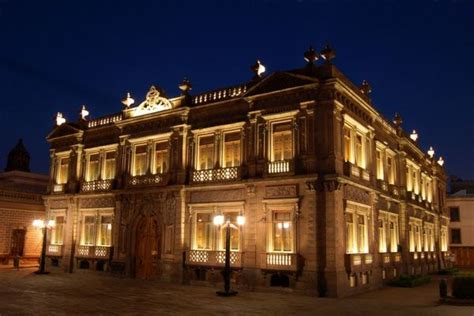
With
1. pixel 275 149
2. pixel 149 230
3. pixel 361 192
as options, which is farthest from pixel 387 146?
pixel 149 230

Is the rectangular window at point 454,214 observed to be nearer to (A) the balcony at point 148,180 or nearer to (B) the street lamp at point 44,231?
(A) the balcony at point 148,180

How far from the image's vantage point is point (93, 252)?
102 feet

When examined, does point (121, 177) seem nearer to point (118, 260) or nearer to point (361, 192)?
point (118, 260)

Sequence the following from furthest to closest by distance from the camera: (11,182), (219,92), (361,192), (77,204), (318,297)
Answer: (11,182), (77,204), (219,92), (361,192), (318,297)

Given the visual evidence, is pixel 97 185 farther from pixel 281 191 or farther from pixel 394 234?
pixel 394 234

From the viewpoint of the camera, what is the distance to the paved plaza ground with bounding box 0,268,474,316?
16828mm

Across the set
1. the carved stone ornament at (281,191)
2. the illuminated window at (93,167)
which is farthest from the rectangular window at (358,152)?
the illuminated window at (93,167)

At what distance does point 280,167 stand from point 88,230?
15.6 metres

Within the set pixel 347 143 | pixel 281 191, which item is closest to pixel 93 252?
pixel 281 191

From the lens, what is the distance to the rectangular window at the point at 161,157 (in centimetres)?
2898

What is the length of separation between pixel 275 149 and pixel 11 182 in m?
33.6

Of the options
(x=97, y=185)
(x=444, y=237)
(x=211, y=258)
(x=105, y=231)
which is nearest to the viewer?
(x=211, y=258)

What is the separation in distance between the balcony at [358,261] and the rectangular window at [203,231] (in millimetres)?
7518

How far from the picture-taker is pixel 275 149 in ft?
80.1
